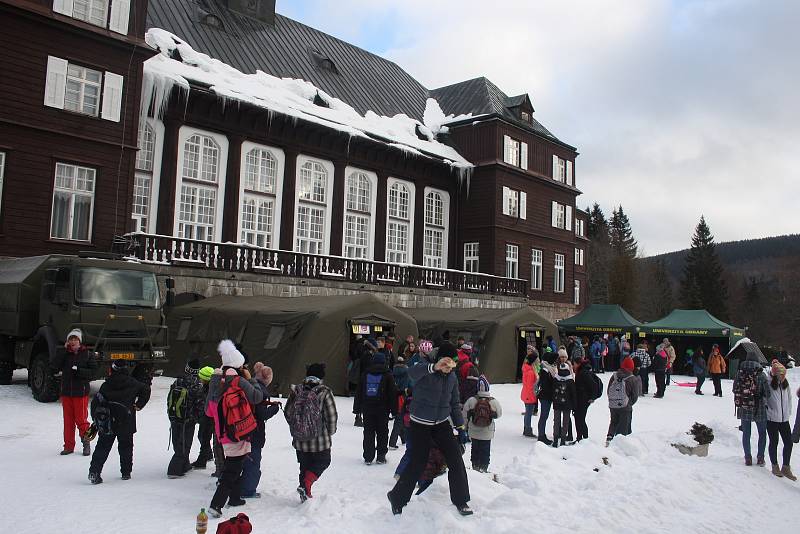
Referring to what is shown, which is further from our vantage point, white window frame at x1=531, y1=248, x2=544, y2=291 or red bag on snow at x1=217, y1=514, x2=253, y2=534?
white window frame at x1=531, y1=248, x2=544, y2=291

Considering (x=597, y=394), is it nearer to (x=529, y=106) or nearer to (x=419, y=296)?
(x=419, y=296)

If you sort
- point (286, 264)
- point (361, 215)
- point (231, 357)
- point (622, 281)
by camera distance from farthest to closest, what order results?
point (622, 281)
point (361, 215)
point (286, 264)
point (231, 357)

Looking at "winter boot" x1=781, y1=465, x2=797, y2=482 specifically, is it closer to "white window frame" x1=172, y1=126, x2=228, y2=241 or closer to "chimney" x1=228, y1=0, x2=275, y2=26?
"white window frame" x1=172, y1=126, x2=228, y2=241

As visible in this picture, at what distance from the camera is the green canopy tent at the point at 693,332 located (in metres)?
29.7

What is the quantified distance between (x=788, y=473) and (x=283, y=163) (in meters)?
22.5

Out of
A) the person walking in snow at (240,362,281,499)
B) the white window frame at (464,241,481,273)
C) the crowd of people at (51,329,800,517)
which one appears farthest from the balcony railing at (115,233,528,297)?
the person walking in snow at (240,362,281,499)

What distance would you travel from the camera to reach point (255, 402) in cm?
694

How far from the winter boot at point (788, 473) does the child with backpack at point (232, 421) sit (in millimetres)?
7866

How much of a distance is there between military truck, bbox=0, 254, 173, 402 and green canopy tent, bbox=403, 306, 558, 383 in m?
10.6

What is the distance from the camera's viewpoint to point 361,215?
103 feet

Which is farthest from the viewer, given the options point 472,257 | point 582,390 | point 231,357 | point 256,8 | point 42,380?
point 472,257

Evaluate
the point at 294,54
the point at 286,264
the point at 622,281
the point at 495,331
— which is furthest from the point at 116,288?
the point at 622,281

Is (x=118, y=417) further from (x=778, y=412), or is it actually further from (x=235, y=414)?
(x=778, y=412)

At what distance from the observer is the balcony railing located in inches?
821
